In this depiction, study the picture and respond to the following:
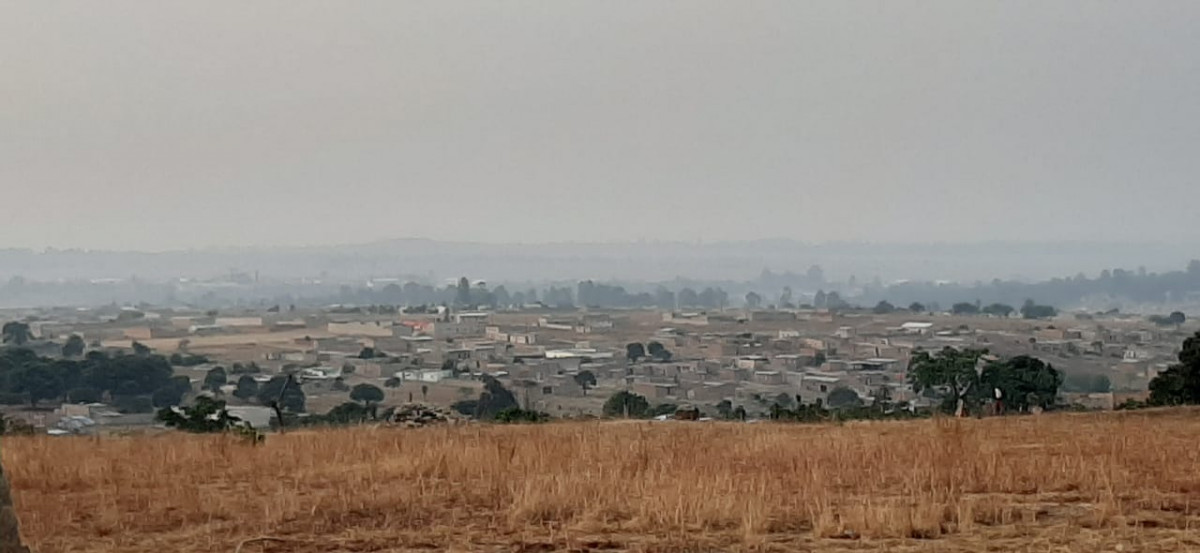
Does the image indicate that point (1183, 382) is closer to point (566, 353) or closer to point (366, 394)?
point (366, 394)

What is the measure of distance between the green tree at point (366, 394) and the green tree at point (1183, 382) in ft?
63.4

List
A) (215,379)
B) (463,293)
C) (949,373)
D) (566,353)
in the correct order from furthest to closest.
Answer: (463,293) < (566,353) < (215,379) < (949,373)

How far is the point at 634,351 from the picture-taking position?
53875 millimetres

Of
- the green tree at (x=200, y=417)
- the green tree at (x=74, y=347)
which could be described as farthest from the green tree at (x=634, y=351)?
the green tree at (x=200, y=417)

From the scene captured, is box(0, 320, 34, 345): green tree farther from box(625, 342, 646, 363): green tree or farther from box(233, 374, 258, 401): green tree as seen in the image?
box(625, 342, 646, 363): green tree

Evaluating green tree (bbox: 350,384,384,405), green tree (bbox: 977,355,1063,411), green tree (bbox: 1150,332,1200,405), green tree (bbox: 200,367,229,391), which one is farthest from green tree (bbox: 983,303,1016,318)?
green tree (bbox: 1150,332,1200,405)

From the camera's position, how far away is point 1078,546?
588cm

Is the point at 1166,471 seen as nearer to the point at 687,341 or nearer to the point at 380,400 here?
the point at 380,400

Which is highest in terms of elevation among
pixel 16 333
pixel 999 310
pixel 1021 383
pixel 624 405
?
pixel 999 310

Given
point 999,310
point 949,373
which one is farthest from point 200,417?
point 999,310

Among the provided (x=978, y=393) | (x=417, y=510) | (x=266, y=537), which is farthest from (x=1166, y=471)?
(x=978, y=393)

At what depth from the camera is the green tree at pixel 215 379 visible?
3562 centimetres

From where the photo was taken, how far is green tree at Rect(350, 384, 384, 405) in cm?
3300

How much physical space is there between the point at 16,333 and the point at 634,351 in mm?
26410
